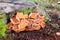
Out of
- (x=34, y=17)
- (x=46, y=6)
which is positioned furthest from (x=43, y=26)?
(x=46, y=6)

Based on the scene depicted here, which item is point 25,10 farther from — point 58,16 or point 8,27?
point 58,16

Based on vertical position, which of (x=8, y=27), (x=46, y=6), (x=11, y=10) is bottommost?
(x=46, y=6)

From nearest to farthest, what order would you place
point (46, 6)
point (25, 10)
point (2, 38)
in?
1. point (2, 38)
2. point (25, 10)
3. point (46, 6)

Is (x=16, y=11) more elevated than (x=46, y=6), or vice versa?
(x=16, y=11)

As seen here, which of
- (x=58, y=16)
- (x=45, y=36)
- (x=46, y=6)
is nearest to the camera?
(x=45, y=36)

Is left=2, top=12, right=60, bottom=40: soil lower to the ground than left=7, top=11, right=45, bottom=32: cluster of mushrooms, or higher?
lower

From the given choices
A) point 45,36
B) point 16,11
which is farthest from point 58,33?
point 16,11

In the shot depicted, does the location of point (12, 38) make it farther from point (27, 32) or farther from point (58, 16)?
point (58, 16)

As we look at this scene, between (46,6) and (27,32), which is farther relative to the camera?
(46,6)

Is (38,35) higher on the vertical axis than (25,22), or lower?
lower

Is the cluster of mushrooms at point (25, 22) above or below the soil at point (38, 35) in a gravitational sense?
above
